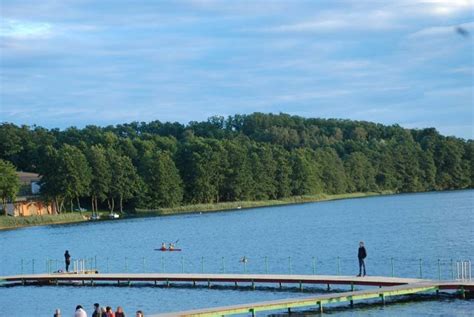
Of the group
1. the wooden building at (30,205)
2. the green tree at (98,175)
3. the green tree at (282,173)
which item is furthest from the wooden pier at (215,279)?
the green tree at (282,173)

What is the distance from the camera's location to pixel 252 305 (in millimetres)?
40000

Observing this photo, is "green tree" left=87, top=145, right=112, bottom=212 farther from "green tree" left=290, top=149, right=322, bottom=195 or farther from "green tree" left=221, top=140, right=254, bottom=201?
"green tree" left=290, top=149, right=322, bottom=195

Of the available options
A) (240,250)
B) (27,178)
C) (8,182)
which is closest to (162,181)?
(27,178)

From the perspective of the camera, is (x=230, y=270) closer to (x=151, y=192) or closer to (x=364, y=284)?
(x=364, y=284)

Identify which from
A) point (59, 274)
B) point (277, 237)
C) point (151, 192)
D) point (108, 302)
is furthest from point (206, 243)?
point (151, 192)

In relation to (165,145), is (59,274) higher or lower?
lower

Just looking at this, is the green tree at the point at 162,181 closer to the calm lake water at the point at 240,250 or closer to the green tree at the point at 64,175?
the calm lake water at the point at 240,250

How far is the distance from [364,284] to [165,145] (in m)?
133

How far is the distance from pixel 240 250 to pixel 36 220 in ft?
195

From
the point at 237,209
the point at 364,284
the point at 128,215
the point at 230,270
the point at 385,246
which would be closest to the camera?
the point at 364,284

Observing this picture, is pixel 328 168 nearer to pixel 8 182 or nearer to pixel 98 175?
pixel 98 175

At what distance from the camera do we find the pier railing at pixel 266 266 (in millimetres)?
58219

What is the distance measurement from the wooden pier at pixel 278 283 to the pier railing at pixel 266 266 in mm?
3990

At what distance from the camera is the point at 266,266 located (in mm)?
60375
